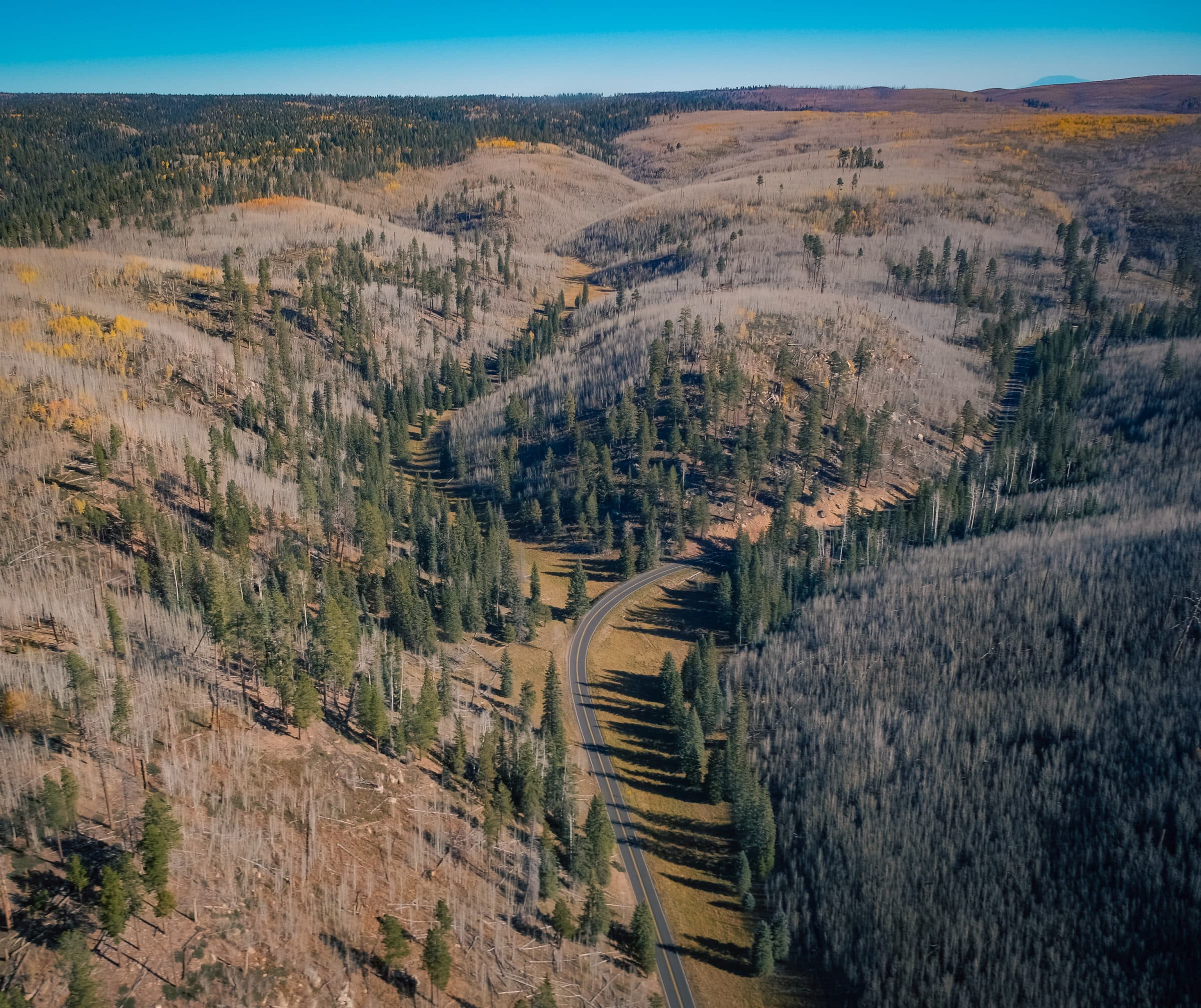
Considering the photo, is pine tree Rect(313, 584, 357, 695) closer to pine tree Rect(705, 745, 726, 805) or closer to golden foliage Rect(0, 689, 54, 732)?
golden foliage Rect(0, 689, 54, 732)

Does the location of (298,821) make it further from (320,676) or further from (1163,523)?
(1163,523)

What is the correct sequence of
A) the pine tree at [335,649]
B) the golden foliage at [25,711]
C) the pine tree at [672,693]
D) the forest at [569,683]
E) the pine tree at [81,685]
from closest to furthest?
1. the forest at [569,683]
2. the golden foliage at [25,711]
3. the pine tree at [81,685]
4. the pine tree at [335,649]
5. the pine tree at [672,693]

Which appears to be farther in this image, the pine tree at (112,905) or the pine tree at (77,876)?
the pine tree at (77,876)

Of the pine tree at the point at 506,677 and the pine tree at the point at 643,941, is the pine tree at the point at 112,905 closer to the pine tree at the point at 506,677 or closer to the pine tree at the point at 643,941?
the pine tree at the point at 643,941

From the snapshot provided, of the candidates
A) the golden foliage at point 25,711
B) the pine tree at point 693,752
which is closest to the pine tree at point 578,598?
the pine tree at point 693,752

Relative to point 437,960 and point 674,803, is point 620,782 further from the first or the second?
point 437,960

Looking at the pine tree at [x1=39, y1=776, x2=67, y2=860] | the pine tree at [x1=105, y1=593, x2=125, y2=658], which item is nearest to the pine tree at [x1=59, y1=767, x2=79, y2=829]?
the pine tree at [x1=39, y1=776, x2=67, y2=860]
